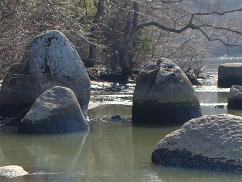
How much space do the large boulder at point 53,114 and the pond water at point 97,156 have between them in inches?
10.8

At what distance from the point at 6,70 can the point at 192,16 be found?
1625cm

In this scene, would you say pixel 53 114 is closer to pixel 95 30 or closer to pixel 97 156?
pixel 97 156

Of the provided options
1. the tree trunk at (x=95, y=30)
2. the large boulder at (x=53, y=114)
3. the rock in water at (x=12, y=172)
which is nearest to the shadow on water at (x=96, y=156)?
the rock in water at (x=12, y=172)

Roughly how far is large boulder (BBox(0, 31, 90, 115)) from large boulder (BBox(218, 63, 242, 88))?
54.7 feet

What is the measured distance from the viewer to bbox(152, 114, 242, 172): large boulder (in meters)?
9.26

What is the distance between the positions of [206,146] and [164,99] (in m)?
5.70

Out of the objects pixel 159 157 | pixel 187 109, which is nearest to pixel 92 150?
pixel 159 157

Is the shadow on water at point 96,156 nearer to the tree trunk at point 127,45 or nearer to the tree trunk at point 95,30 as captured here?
the tree trunk at point 95,30

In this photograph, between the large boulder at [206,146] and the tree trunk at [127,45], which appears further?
the tree trunk at [127,45]

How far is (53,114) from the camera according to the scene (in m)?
13.2

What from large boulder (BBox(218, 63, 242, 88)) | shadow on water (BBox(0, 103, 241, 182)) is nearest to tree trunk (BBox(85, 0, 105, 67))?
large boulder (BBox(218, 63, 242, 88))

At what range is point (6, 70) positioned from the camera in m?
15.3

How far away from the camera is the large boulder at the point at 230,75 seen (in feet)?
102

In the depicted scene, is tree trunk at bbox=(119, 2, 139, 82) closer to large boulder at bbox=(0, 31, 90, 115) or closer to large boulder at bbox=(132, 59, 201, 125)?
large boulder at bbox=(132, 59, 201, 125)
